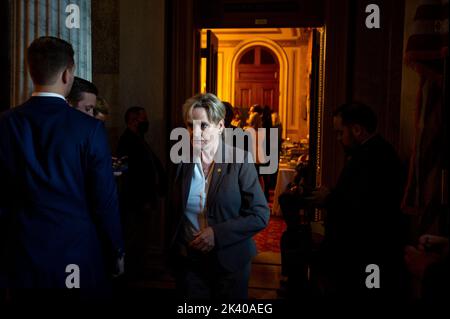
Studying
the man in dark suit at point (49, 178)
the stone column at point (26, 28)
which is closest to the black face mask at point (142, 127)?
the stone column at point (26, 28)

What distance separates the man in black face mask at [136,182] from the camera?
3848 millimetres

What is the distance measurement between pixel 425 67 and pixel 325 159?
226 cm

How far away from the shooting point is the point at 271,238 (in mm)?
5898

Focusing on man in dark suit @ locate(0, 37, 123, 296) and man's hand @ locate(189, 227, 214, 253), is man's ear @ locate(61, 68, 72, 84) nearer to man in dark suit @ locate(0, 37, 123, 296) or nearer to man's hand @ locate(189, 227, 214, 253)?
man in dark suit @ locate(0, 37, 123, 296)

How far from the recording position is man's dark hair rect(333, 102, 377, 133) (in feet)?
9.59

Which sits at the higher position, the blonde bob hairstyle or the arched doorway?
the arched doorway

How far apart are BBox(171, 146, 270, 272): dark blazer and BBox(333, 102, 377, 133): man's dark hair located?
1.02 meters

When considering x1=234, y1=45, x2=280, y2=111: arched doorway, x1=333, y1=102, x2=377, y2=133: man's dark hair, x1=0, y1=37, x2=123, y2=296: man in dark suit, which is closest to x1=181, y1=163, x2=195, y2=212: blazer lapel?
x1=0, y1=37, x2=123, y2=296: man in dark suit

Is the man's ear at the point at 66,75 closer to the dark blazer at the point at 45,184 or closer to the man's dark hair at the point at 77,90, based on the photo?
the dark blazer at the point at 45,184

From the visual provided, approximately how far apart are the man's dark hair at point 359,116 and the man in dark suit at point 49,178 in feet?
5.42

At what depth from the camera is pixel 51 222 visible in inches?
74.0

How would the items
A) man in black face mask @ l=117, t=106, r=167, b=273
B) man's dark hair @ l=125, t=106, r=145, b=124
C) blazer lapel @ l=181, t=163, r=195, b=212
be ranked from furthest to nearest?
man's dark hair @ l=125, t=106, r=145, b=124 < man in black face mask @ l=117, t=106, r=167, b=273 < blazer lapel @ l=181, t=163, r=195, b=212

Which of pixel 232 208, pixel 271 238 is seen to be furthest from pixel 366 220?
pixel 271 238

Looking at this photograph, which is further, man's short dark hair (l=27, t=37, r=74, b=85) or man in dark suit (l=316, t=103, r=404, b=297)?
man in dark suit (l=316, t=103, r=404, b=297)
